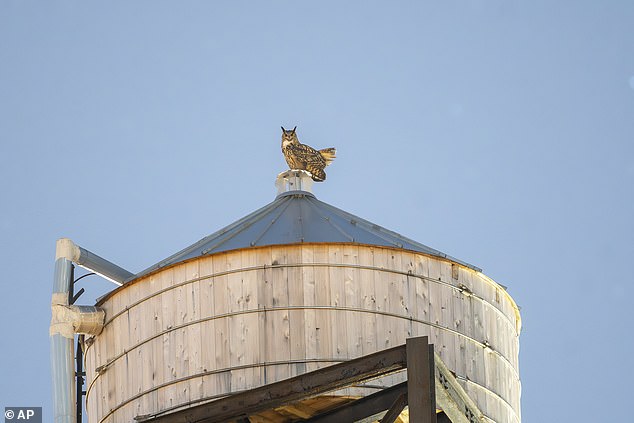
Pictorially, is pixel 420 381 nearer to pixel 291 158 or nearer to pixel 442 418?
pixel 442 418

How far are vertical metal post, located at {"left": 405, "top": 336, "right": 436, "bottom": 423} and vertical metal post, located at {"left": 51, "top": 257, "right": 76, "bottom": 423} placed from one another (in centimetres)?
723

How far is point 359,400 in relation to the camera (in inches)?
790

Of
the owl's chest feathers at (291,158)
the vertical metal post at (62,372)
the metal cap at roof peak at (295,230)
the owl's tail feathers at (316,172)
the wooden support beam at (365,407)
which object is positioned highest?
the owl's chest feathers at (291,158)

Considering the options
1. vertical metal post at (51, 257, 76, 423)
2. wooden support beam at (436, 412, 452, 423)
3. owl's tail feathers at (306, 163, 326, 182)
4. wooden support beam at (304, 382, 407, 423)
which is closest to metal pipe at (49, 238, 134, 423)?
vertical metal post at (51, 257, 76, 423)

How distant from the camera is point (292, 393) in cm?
1884

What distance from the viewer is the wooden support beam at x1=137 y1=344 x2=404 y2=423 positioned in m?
18.3

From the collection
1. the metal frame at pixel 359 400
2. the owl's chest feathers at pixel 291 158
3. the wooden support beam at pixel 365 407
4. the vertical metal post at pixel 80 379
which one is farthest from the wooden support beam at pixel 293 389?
the owl's chest feathers at pixel 291 158

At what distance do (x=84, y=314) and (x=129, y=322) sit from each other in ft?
3.27

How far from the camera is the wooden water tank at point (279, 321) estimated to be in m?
20.8

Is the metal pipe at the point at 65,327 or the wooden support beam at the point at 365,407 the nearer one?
the wooden support beam at the point at 365,407

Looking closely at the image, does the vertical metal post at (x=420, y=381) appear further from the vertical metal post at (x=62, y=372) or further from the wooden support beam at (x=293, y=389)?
the vertical metal post at (x=62, y=372)

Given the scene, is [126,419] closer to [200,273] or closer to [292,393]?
[200,273]

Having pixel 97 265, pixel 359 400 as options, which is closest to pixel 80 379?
pixel 97 265

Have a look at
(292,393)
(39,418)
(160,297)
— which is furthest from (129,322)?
(39,418)
